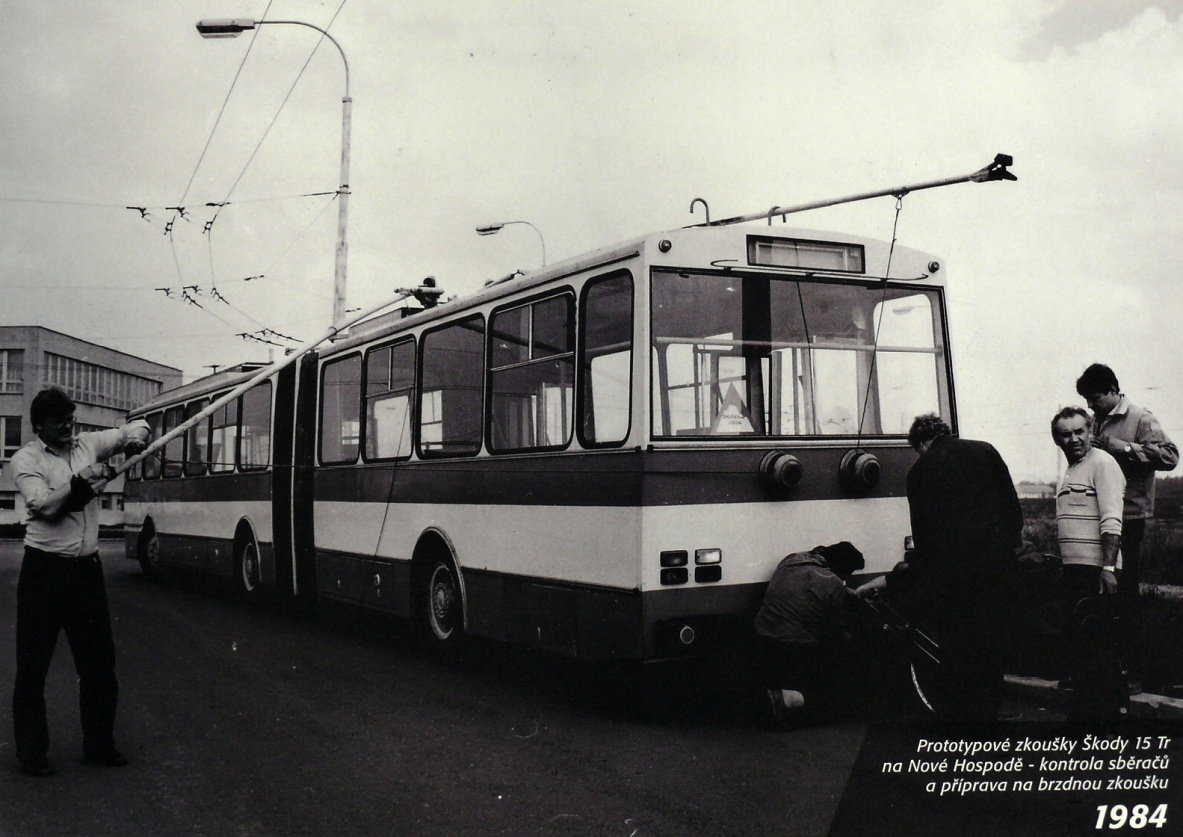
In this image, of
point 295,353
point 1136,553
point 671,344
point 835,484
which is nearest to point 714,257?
point 671,344

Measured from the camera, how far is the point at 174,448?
57.8ft

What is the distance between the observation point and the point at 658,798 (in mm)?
5512

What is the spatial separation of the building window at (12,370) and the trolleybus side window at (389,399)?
56835 mm

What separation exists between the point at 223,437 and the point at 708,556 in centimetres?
1036

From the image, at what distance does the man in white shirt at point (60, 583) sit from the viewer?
239 inches

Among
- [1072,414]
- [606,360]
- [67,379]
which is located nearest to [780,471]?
[606,360]

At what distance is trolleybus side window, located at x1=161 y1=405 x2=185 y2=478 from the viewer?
1727 cm

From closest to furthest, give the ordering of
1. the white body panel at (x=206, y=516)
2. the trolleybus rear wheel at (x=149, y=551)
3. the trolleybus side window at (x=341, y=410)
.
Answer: the trolleybus side window at (x=341, y=410)
the white body panel at (x=206, y=516)
the trolleybus rear wheel at (x=149, y=551)

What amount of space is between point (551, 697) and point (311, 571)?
512 cm

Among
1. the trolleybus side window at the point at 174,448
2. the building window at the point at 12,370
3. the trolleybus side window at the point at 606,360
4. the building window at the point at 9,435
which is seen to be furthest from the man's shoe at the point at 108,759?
the building window at the point at 12,370

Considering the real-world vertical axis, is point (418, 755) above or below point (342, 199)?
below

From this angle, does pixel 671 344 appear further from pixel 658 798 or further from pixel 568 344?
pixel 658 798

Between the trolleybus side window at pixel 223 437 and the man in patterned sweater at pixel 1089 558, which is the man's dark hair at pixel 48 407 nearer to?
the man in patterned sweater at pixel 1089 558

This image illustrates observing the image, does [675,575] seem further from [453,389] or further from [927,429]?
[453,389]
